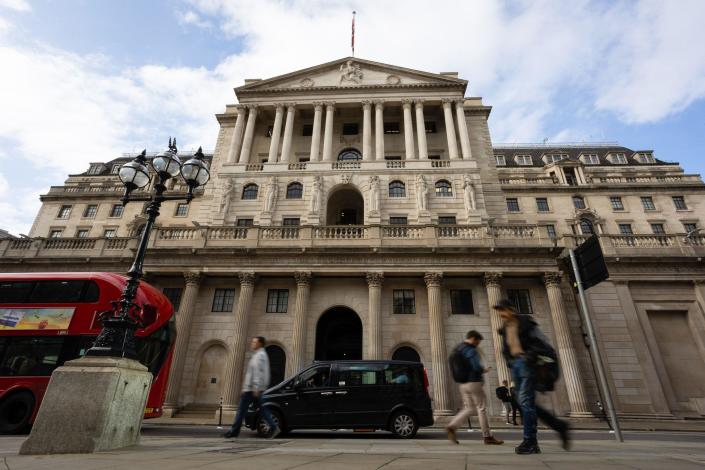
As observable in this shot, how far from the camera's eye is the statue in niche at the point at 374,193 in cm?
2510

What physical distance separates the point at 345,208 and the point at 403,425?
21234 mm

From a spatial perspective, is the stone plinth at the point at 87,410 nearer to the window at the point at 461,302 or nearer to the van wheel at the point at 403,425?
the van wheel at the point at 403,425

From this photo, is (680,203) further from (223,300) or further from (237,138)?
(223,300)

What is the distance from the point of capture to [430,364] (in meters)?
19.2

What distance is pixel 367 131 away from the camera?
29.6 m

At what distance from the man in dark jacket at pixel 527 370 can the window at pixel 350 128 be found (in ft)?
94.4

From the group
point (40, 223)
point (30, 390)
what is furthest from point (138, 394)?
point (40, 223)

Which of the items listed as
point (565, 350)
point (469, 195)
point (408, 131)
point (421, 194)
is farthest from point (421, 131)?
point (565, 350)

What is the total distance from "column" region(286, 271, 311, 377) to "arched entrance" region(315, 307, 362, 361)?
5.96 feet

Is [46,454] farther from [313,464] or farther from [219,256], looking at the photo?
[219,256]

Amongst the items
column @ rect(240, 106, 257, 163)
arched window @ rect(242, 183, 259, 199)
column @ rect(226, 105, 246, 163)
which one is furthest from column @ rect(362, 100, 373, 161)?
column @ rect(226, 105, 246, 163)

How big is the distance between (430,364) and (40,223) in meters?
46.6

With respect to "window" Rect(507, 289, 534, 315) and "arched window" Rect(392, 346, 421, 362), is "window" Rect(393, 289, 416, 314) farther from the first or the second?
"window" Rect(507, 289, 534, 315)

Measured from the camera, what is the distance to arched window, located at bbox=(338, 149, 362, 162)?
31.0 m
